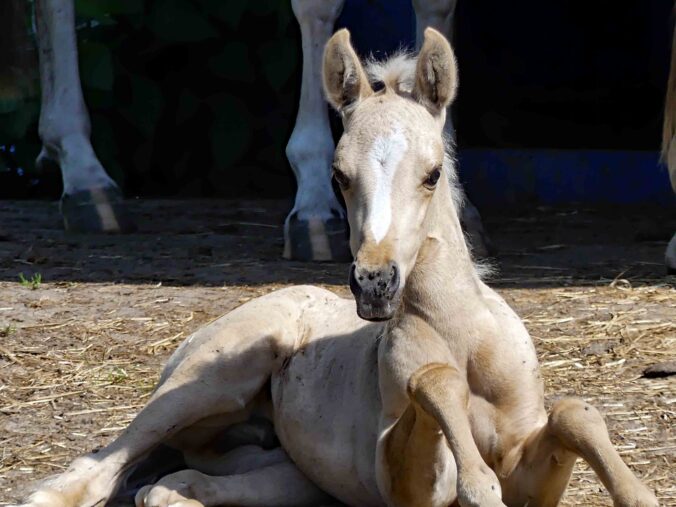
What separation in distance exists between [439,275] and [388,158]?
365 mm

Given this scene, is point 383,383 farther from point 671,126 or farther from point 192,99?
point 192,99

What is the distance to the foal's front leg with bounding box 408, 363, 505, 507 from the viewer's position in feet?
8.61

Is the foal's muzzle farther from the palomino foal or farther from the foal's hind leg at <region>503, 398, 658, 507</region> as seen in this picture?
the foal's hind leg at <region>503, 398, 658, 507</region>

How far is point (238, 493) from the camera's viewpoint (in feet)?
11.4

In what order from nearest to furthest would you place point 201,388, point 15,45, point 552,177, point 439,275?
point 439,275 < point 201,388 < point 552,177 < point 15,45

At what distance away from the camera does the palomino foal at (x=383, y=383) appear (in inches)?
111

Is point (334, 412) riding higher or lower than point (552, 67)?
higher

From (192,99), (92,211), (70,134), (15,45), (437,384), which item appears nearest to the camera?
(437,384)

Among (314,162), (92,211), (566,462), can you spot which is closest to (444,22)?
(314,162)

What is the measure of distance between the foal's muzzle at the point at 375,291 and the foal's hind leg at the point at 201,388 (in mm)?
987

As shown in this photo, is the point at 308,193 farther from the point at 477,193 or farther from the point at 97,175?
the point at 477,193

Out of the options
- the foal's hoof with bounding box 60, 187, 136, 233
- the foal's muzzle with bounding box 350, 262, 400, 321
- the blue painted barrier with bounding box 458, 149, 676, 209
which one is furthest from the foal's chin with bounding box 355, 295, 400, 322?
the blue painted barrier with bounding box 458, 149, 676, 209

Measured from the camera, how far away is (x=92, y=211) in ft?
24.0

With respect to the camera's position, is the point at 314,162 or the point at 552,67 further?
the point at 552,67
